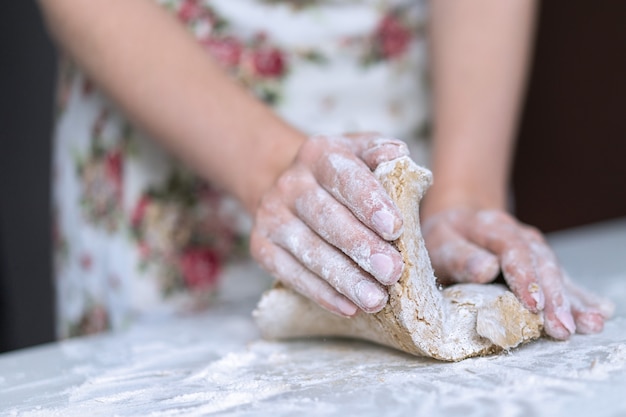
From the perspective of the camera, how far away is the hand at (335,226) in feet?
2.15

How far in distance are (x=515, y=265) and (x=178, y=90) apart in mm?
427

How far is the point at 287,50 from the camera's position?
109 cm

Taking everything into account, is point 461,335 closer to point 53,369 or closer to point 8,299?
point 53,369

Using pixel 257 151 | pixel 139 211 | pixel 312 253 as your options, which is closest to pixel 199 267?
pixel 139 211

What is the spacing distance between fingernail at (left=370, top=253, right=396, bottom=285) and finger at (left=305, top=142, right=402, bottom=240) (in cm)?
2

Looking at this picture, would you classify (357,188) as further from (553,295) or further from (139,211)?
(139,211)

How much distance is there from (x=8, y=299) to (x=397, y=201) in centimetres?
185

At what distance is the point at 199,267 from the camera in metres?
1.10

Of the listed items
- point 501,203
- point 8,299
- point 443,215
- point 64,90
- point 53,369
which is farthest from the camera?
point 8,299

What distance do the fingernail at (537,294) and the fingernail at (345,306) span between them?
16cm

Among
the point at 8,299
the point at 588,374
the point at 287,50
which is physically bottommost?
the point at 588,374

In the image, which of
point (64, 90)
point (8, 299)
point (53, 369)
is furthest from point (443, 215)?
point (8, 299)

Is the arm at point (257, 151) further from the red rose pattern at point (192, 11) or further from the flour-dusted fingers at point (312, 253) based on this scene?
the red rose pattern at point (192, 11)

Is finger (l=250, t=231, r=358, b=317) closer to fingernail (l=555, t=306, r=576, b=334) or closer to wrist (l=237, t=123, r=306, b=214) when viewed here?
wrist (l=237, t=123, r=306, b=214)
